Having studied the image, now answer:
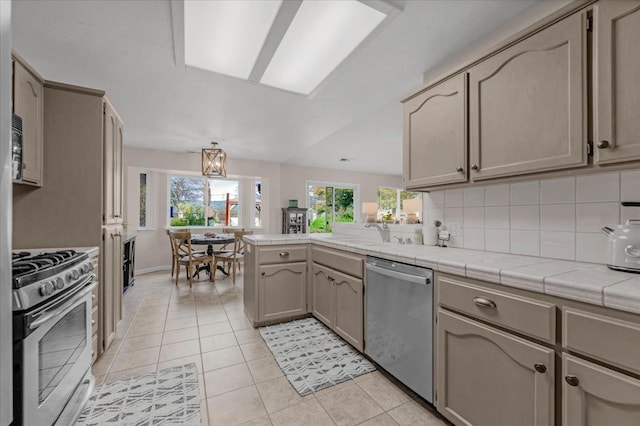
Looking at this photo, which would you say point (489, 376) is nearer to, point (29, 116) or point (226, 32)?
point (226, 32)

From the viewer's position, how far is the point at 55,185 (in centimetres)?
Result: 197

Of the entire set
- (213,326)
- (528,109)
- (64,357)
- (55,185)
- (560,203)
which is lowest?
(213,326)

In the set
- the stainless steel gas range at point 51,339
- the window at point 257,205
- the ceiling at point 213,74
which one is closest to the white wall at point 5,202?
the stainless steel gas range at point 51,339

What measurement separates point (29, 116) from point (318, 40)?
6.59 feet

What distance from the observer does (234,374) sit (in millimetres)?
1913

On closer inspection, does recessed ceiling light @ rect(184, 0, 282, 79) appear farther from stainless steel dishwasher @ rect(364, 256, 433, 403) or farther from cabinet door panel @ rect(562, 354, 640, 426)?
cabinet door panel @ rect(562, 354, 640, 426)

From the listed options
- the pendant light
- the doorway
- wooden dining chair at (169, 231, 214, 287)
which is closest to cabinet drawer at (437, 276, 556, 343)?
the pendant light

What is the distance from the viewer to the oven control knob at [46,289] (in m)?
1.06

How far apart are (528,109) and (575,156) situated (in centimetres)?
34

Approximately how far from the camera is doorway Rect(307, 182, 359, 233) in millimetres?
7590

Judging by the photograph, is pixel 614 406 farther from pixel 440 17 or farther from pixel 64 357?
pixel 64 357

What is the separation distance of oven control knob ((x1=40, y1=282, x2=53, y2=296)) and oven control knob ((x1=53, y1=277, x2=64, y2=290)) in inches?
1.5

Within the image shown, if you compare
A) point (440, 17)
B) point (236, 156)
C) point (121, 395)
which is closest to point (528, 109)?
point (440, 17)

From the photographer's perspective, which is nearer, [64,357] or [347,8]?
[64,357]
